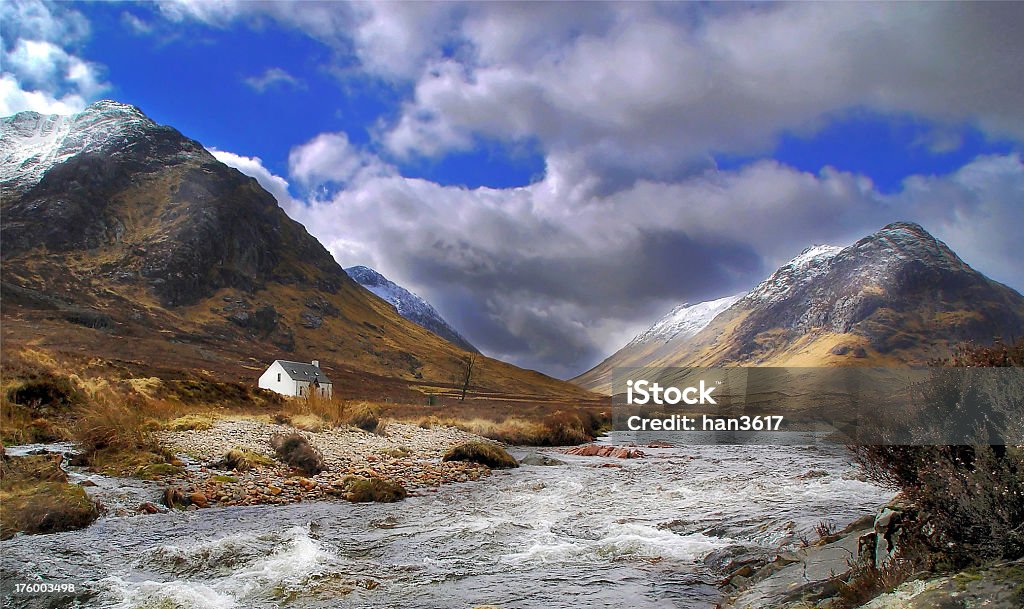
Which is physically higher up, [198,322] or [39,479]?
[198,322]

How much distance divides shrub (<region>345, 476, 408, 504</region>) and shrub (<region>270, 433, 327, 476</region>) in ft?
9.56

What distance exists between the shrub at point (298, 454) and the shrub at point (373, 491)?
2.91 m

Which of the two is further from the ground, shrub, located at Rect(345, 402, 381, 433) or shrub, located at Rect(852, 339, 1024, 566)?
shrub, located at Rect(852, 339, 1024, 566)

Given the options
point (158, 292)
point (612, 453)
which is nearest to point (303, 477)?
point (612, 453)

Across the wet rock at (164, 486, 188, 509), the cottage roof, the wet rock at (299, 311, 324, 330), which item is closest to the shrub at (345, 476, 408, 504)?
the wet rock at (164, 486, 188, 509)

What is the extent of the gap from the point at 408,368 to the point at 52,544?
165m

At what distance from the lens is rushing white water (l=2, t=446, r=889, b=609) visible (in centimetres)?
945

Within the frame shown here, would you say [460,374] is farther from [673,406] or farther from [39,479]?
[39,479]

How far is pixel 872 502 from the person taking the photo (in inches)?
632

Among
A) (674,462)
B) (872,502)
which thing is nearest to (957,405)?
(872,502)

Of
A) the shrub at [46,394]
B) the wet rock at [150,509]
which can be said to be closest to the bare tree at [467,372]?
the shrub at [46,394]

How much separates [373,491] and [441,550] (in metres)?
6.18

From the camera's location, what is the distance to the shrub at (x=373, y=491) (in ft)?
58.1

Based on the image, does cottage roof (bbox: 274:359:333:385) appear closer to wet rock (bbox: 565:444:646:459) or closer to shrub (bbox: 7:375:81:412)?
wet rock (bbox: 565:444:646:459)
